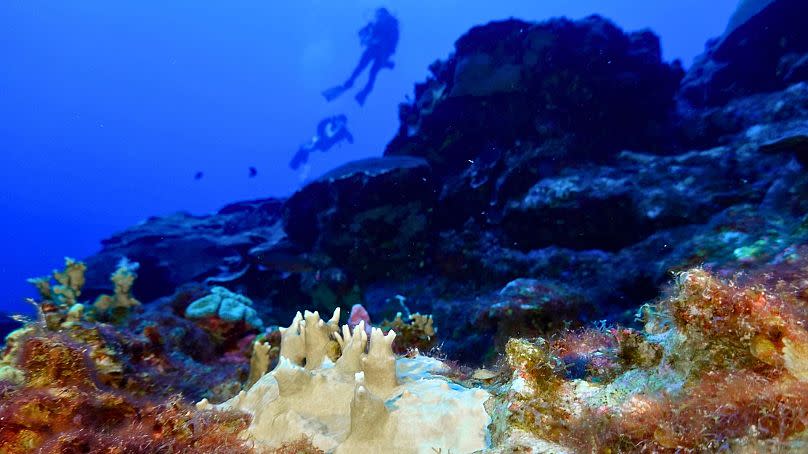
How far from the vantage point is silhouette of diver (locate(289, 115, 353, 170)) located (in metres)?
28.2

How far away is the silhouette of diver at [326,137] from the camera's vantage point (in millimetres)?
28250

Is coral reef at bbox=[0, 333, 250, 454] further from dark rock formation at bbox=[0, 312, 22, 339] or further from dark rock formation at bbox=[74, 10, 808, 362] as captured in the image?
dark rock formation at bbox=[0, 312, 22, 339]

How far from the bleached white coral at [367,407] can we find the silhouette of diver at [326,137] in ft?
86.5

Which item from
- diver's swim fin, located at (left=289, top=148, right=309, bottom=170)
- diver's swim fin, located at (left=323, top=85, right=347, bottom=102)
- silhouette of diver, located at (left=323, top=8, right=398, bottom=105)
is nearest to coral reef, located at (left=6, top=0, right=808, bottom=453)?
diver's swim fin, located at (left=323, top=85, right=347, bottom=102)

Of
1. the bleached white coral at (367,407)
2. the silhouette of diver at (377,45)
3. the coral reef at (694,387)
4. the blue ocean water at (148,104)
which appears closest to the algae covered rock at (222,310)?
the bleached white coral at (367,407)

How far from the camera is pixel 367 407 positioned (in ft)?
6.88

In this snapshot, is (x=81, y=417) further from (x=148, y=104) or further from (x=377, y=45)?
(x=148, y=104)

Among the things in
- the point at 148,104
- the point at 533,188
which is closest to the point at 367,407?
the point at 533,188

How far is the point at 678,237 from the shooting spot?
25.8 feet

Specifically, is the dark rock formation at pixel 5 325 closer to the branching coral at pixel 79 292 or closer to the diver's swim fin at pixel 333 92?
the branching coral at pixel 79 292

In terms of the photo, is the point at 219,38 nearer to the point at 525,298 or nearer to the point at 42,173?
the point at 42,173

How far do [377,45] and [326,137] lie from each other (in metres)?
7.82

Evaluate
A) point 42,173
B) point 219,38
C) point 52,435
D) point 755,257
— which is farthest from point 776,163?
point 42,173

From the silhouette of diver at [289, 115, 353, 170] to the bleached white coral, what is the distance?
26372 mm
